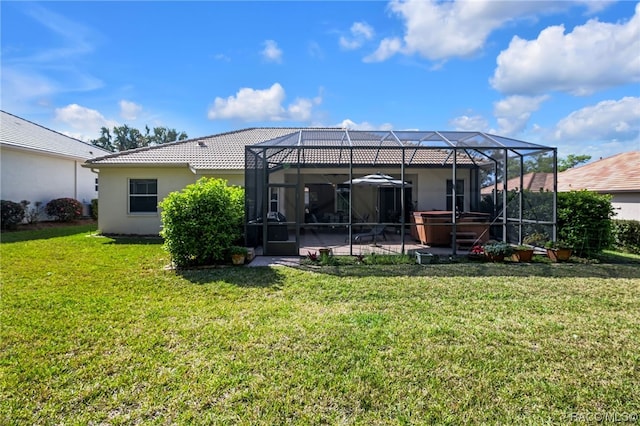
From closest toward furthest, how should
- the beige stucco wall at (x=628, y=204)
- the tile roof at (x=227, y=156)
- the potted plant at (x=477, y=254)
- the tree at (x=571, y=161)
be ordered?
the potted plant at (x=477, y=254), the beige stucco wall at (x=628, y=204), the tile roof at (x=227, y=156), the tree at (x=571, y=161)

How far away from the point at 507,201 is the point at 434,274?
517 centimetres

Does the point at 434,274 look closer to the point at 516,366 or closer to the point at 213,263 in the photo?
the point at 516,366

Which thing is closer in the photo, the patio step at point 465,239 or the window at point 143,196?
the patio step at point 465,239

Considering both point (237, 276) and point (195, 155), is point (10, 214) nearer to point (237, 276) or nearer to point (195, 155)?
point (195, 155)

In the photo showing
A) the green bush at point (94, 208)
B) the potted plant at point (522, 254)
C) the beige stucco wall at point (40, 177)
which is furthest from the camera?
the green bush at point (94, 208)

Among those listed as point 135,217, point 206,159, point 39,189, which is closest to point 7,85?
A: point 39,189

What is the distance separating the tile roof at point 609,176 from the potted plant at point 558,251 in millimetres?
5913

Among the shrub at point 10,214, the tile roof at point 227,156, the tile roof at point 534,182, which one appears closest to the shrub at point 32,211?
the shrub at point 10,214

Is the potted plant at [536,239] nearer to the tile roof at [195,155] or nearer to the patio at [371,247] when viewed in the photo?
the patio at [371,247]

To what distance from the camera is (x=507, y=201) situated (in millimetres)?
10477

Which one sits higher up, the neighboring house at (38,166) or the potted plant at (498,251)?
the neighboring house at (38,166)

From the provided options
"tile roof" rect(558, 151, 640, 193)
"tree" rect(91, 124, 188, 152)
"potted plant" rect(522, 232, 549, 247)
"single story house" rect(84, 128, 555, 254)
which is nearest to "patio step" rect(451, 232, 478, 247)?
"single story house" rect(84, 128, 555, 254)

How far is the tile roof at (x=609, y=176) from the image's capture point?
12.7m

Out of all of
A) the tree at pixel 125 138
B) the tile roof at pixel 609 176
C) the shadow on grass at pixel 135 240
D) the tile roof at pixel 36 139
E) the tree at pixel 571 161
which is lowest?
the shadow on grass at pixel 135 240
